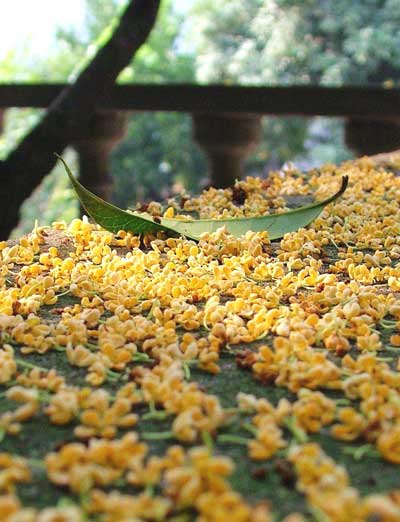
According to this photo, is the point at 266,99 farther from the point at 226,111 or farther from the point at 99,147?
the point at 99,147

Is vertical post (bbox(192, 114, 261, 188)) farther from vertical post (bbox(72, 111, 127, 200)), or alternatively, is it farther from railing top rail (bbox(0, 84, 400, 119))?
vertical post (bbox(72, 111, 127, 200))

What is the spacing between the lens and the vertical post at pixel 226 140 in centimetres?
303

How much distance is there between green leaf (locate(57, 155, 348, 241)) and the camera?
1.34m

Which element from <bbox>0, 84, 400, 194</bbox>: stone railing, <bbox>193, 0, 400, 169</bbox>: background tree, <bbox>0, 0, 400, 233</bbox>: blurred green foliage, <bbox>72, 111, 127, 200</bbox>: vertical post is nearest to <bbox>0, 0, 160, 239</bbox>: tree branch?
<bbox>0, 84, 400, 194</bbox>: stone railing

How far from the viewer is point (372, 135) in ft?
10.0

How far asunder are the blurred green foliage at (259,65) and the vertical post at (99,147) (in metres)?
10.4

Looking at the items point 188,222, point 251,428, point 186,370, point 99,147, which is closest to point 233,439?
point 251,428

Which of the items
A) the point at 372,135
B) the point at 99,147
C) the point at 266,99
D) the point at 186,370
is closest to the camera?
the point at 186,370

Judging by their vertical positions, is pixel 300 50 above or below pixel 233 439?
above

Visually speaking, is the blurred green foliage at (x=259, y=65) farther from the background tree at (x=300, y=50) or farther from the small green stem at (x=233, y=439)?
the small green stem at (x=233, y=439)

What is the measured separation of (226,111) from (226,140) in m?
0.19

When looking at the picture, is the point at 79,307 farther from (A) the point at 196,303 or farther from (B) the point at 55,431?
(B) the point at 55,431

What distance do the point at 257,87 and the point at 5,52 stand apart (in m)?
5.25

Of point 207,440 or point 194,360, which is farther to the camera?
point 194,360
